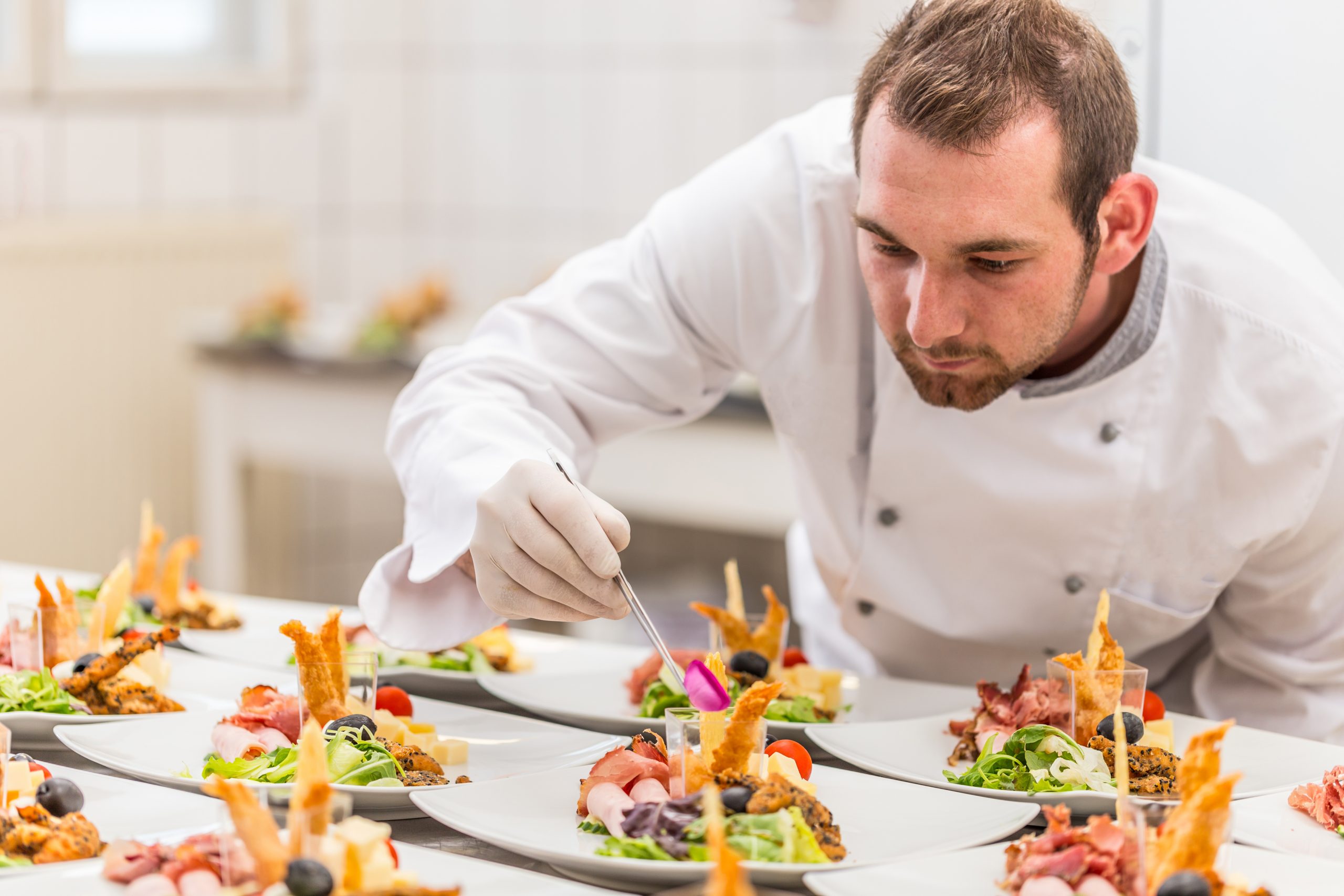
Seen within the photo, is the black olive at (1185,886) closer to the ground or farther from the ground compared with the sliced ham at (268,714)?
farther from the ground

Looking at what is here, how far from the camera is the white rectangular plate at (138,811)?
3.92 ft

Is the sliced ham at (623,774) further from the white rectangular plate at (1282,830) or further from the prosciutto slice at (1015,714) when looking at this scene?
the white rectangular plate at (1282,830)

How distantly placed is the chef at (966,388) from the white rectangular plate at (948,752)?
29 cm

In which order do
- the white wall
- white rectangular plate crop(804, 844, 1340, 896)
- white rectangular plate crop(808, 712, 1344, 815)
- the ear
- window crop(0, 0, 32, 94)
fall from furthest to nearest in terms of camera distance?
window crop(0, 0, 32, 94) → the white wall → the ear → white rectangular plate crop(808, 712, 1344, 815) → white rectangular plate crop(804, 844, 1340, 896)

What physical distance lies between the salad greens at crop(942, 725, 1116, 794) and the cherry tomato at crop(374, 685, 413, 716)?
0.58 meters

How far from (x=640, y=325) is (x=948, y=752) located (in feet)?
2.47

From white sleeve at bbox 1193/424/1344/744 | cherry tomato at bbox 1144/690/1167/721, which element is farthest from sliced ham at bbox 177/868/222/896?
white sleeve at bbox 1193/424/1344/744

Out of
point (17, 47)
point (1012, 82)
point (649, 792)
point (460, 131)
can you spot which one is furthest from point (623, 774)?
point (460, 131)

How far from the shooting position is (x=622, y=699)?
1.70 m

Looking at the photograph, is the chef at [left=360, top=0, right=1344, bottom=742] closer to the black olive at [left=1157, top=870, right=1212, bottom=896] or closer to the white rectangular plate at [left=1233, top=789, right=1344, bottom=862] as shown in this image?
the white rectangular plate at [left=1233, top=789, right=1344, bottom=862]

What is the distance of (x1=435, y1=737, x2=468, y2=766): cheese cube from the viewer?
1.42 meters

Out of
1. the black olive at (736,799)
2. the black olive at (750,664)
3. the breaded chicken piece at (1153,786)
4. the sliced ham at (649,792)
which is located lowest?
the black olive at (750,664)

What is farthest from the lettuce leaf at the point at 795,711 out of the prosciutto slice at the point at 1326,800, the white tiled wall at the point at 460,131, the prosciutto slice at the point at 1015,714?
the white tiled wall at the point at 460,131

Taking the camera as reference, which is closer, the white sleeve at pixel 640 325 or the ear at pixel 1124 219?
the ear at pixel 1124 219
